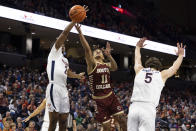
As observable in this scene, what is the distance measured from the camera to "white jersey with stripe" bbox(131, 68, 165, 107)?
4.60m

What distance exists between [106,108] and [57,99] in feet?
4.46

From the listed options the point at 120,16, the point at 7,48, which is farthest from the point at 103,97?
the point at 120,16

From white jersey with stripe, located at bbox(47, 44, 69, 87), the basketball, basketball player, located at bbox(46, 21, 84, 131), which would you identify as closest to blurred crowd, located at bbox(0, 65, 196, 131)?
basketball player, located at bbox(46, 21, 84, 131)

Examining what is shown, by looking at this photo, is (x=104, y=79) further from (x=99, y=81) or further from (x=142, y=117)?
(x=142, y=117)

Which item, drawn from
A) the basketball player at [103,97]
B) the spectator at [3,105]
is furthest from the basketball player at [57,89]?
the spectator at [3,105]

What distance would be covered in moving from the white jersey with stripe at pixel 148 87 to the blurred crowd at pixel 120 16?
14.2m

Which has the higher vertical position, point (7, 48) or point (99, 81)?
point (7, 48)

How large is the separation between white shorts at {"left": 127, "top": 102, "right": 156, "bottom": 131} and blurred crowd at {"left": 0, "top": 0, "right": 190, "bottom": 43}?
47.2 ft

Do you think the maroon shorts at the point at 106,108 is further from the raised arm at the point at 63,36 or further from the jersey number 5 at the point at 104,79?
the raised arm at the point at 63,36

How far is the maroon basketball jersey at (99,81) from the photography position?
630cm

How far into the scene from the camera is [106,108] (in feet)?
20.6

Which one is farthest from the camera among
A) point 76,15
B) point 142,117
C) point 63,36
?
point 76,15

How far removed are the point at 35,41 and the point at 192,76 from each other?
64.7ft

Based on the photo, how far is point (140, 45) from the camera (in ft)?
16.7
